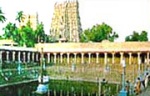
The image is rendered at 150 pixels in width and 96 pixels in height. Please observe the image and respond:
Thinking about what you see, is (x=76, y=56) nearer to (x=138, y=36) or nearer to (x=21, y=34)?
(x=21, y=34)

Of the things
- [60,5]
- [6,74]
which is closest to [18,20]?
[60,5]

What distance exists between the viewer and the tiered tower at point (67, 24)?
61.0 meters

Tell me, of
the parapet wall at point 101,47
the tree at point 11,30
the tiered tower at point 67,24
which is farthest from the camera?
the tiered tower at point 67,24

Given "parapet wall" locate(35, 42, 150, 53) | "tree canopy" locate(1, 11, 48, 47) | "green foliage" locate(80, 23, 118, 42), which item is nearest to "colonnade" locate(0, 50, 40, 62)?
"parapet wall" locate(35, 42, 150, 53)

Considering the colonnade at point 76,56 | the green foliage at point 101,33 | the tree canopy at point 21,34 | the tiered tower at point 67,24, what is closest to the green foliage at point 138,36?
the green foliage at point 101,33

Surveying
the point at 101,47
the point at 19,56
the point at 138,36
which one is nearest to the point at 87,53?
the point at 101,47

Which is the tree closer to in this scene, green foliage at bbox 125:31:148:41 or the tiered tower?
the tiered tower

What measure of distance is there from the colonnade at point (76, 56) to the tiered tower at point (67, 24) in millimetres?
15174

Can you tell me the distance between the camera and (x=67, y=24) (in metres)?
61.9

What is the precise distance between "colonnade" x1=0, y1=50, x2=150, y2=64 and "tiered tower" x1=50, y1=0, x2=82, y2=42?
49.8 feet

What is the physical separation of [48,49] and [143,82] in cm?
2871

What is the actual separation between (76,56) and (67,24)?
59.0ft

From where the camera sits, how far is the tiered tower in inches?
2402

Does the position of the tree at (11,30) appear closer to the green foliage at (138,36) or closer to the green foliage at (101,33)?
the green foliage at (101,33)
